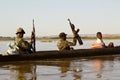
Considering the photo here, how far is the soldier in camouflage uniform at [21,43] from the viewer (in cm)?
1639

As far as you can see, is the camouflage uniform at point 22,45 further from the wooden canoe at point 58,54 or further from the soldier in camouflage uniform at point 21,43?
the wooden canoe at point 58,54

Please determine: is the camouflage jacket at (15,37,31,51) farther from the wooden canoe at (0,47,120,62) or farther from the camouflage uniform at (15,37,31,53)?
the wooden canoe at (0,47,120,62)

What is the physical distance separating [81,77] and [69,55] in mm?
8016

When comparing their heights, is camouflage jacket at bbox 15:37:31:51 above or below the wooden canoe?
above

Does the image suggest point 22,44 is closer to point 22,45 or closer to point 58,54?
point 22,45

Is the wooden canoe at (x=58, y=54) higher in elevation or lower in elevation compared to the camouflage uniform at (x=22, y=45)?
lower

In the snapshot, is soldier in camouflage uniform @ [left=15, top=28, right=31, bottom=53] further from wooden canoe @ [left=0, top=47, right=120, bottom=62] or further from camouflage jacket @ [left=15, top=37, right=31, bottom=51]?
wooden canoe @ [left=0, top=47, right=120, bottom=62]

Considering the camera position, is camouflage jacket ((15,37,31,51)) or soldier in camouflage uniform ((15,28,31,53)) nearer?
soldier in camouflage uniform ((15,28,31,53))

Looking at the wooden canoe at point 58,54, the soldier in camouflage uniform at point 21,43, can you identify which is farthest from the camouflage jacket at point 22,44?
the wooden canoe at point 58,54

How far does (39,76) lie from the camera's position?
37.4ft

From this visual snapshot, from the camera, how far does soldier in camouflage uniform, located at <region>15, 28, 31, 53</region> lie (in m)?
16.4

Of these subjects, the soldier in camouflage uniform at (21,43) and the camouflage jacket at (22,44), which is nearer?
the soldier in camouflage uniform at (21,43)

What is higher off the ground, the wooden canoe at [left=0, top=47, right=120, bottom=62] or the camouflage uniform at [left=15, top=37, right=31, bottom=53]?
the camouflage uniform at [left=15, top=37, right=31, bottom=53]

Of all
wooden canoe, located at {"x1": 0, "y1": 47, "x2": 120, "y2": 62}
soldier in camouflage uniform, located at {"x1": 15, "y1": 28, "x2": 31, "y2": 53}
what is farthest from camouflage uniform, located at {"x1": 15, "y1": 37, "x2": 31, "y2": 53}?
wooden canoe, located at {"x1": 0, "y1": 47, "x2": 120, "y2": 62}
